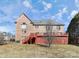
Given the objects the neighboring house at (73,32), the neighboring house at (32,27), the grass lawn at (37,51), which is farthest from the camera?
the neighboring house at (73,32)

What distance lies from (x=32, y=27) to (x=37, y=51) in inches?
93.0

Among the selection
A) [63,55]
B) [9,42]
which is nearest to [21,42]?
[9,42]

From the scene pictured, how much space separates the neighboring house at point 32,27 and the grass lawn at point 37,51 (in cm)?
68

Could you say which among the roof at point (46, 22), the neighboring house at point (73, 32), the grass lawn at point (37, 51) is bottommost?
the grass lawn at point (37, 51)

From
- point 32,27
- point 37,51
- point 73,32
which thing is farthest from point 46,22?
point 73,32

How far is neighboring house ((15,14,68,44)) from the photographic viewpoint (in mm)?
17312

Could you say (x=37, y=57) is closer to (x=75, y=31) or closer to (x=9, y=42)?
(x=9, y=42)

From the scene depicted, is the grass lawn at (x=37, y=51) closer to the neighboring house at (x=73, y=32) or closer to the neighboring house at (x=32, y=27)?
the neighboring house at (x=32, y=27)

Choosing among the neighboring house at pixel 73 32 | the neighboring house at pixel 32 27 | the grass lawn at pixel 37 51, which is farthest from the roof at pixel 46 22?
the grass lawn at pixel 37 51

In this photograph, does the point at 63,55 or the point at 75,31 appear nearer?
the point at 63,55

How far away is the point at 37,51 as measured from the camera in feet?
52.1

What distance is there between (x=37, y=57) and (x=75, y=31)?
5781 mm

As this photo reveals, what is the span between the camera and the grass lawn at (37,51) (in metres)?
15.1

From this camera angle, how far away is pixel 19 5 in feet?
51.9
